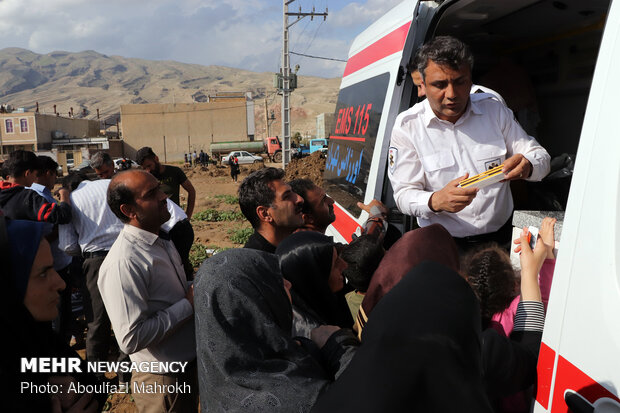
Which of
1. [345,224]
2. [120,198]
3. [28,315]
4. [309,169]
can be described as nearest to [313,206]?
[345,224]

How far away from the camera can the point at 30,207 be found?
380cm

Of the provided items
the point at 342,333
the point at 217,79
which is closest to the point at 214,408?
the point at 342,333

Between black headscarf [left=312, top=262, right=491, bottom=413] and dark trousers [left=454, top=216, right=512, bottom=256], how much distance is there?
1511 mm

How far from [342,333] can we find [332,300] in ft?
1.54

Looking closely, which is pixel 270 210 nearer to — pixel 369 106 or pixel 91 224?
pixel 369 106

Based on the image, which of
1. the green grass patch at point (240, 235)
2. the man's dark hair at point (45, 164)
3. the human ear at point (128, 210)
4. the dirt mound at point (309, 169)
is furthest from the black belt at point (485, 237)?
the dirt mound at point (309, 169)

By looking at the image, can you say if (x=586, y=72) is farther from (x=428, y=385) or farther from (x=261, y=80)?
(x=261, y=80)

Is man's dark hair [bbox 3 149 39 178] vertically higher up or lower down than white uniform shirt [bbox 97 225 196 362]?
higher up

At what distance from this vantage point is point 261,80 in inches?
6634

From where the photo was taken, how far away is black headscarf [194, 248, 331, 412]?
1172 mm

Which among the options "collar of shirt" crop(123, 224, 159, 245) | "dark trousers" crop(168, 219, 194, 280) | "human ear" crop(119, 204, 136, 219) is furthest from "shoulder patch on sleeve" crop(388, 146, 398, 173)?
"dark trousers" crop(168, 219, 194, 280)

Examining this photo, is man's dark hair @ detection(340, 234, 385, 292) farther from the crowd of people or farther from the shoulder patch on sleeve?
the shoulder patch on sleeve

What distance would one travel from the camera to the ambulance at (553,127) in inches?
41.2

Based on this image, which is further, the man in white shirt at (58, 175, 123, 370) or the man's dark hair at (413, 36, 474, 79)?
the man in white shirt at (58, 175, 123, 370)
